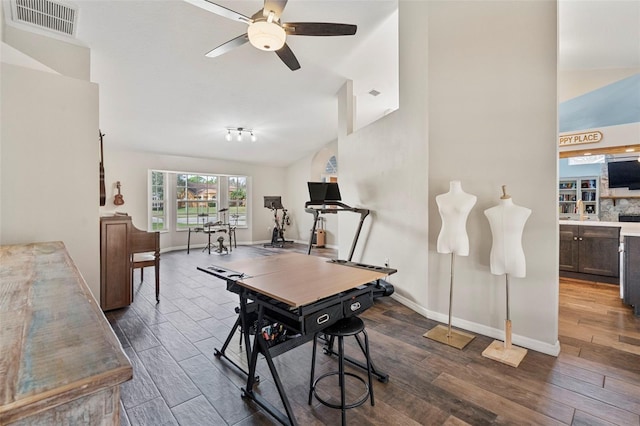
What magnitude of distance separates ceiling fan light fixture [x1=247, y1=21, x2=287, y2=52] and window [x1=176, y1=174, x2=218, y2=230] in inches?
249

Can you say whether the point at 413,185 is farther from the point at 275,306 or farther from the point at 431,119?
the point at 275,306

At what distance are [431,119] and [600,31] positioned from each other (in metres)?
2.27

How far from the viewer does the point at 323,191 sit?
14.6ft

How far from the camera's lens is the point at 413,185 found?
3.35 m

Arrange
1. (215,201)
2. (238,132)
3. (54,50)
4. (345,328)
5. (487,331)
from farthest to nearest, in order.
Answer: (215,201), (238,132), (54,50), (487,331), (345,328)

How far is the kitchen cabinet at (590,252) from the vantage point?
4223 mm

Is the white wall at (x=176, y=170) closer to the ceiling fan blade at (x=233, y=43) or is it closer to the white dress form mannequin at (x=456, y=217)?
the ceiling fan blade at (x=233, y=43)

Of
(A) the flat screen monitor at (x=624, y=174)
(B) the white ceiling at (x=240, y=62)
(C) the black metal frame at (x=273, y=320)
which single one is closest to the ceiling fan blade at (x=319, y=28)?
(B) the white ceiling at (x=240, y=62)

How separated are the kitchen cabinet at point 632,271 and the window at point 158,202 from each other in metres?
8.81

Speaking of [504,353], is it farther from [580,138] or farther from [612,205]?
[612,205]

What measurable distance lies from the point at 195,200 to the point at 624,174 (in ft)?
32.0

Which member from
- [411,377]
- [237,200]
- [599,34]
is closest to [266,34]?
[411,377]

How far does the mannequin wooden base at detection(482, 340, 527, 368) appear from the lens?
90.5 inches

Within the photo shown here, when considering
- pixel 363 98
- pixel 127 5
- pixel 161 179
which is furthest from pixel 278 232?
pixel 127 5
